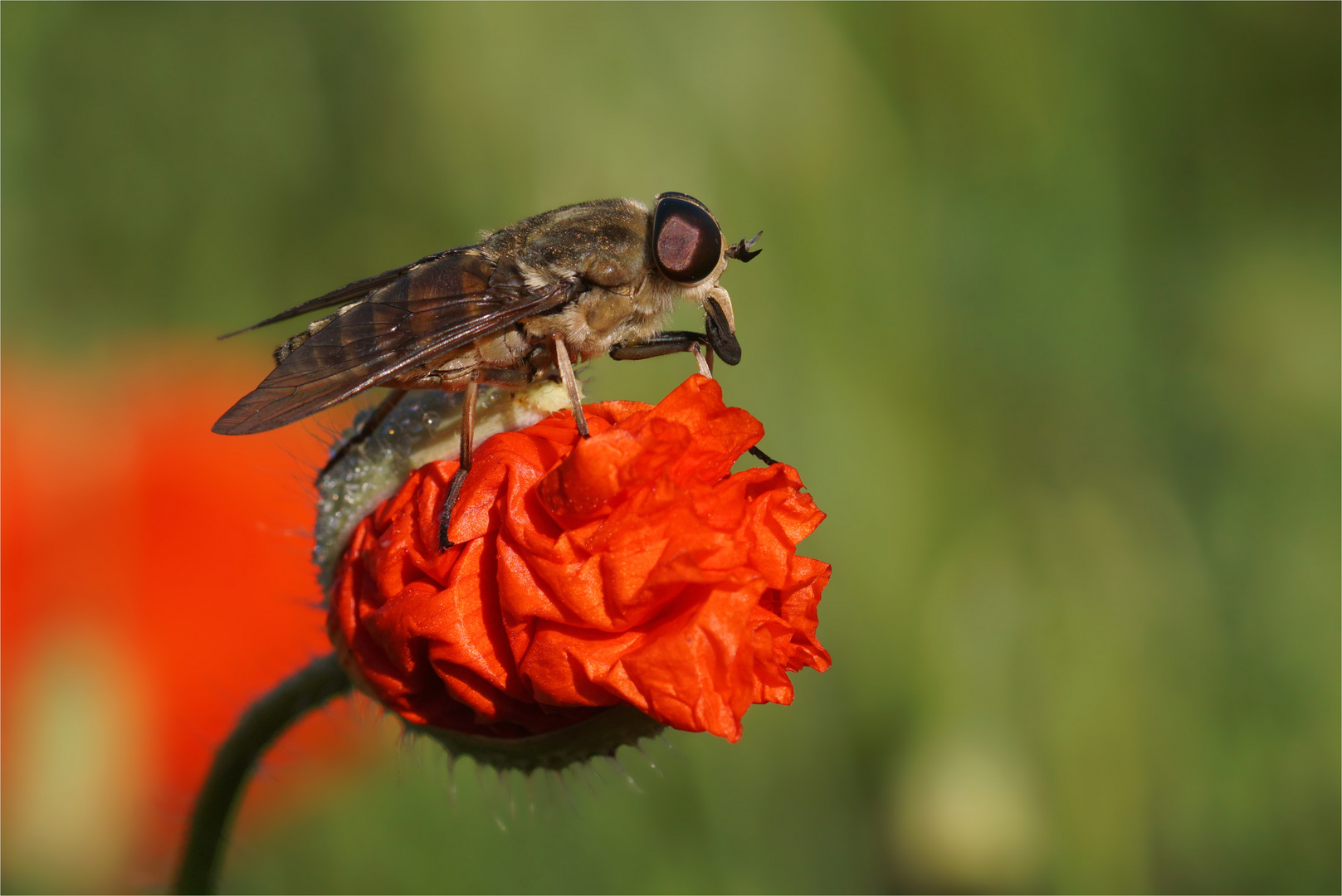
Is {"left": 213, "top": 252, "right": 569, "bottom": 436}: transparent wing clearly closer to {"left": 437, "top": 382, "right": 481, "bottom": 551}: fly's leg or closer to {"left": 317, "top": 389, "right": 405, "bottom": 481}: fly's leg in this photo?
{"left": 437, "top": 382, "right": 481, "bottom": 551}: fly's leg

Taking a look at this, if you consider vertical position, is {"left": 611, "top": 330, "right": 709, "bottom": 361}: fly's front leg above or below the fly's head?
below

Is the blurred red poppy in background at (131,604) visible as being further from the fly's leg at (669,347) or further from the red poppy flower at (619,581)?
the red poppy flower at (619,581)

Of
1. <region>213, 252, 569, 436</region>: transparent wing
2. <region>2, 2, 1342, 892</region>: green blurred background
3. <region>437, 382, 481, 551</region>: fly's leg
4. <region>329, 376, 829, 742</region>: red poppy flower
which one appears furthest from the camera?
<region>2, 2, 1342, 892</region>: green blurred background

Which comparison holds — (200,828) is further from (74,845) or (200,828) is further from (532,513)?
(532,513)

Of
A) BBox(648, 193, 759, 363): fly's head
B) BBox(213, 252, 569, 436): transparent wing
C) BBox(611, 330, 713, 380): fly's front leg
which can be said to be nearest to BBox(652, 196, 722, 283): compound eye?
BBox(648, 193, 759, 363): fly's head

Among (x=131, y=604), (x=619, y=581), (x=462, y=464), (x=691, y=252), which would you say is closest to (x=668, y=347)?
(x=691, y=252)

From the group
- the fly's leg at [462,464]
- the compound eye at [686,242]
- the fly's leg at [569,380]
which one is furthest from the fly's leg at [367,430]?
the compound eye at [686,242]
